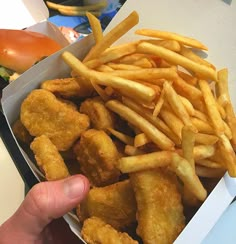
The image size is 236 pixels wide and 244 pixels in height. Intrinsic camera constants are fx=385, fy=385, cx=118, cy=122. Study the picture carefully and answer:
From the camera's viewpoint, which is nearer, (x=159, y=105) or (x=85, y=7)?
(x=159, y=105)

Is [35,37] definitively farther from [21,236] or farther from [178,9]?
[21,236]

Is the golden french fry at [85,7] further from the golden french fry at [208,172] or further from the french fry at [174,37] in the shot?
the golden french fry at [208,172]

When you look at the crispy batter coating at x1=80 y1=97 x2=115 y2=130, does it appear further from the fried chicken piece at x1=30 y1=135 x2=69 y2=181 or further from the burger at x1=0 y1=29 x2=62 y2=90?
the burger at x1=0 y1=29 x2=62 y2=90

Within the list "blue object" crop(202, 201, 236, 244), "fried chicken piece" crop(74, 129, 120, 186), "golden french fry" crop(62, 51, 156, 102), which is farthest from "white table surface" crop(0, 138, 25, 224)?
"blue object" crop(202, 201, 236, 244)

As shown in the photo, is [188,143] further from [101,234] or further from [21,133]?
[21,133]

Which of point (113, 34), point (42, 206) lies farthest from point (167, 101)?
point (42, 206)

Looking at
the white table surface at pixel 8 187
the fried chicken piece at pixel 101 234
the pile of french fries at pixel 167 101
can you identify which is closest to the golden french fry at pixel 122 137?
the pile of french fries at pixel 167 101

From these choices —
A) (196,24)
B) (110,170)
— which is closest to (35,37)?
(196,24)
